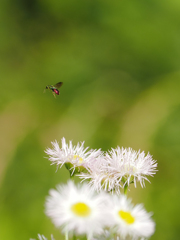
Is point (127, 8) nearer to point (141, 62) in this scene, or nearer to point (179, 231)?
point (141, 62)

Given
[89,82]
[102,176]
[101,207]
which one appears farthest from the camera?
[89,82]

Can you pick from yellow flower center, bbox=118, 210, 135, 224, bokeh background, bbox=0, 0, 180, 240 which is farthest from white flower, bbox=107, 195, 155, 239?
bokeh background, bbox=0, 0, 180, 240

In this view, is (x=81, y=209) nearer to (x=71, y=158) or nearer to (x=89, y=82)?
(x=71, y=158)

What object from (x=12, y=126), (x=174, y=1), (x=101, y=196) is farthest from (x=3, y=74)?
(x=101, y=196)

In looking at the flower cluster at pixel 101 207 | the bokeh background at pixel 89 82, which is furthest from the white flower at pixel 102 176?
the bokeh background at pixel 89 82

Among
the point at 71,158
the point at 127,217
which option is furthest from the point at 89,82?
the point at 127,217

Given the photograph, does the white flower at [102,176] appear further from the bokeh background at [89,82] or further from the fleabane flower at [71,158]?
the bokeh background at [89,82]
